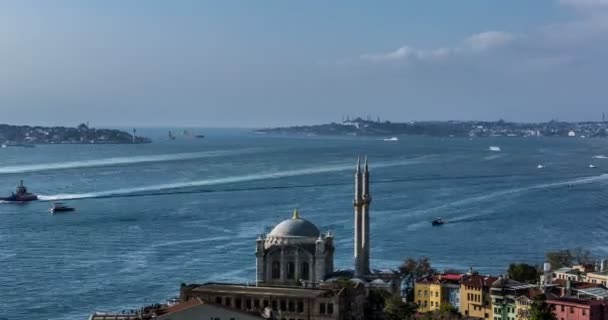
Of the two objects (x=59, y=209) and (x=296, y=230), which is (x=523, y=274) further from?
(x=59, y=209)

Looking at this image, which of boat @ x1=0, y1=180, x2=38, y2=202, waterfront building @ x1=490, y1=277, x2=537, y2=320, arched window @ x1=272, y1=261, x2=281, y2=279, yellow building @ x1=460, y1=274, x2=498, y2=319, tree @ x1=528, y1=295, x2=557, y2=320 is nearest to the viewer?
tree @ x1=528, y1=295, x2=557, y2=320

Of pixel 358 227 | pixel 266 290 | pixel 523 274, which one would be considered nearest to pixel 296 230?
pixel 358 227

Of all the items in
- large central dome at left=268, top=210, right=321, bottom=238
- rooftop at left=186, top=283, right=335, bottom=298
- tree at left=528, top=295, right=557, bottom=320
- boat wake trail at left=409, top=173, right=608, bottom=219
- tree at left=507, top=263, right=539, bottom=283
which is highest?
large central dome at left=268, top=210, right=321, bottom=238

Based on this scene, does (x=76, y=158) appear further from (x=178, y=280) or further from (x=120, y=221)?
(x=178, y=280)

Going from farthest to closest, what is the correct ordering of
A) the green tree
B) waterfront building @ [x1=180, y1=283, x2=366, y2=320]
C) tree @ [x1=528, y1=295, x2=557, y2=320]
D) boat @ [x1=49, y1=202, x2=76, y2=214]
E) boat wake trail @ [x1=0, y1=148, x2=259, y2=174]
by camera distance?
boat wake trail @ [x1=0, y1=148, x2=259, y2=174] < boat @ [x1=49, y1=202, x2=76, y2=214] < the green tree < waterfront building @ [x1=180, y1=283, x2=366, y2=320] < tree @ [x1=528, y1=295, x2=557, y2=320]

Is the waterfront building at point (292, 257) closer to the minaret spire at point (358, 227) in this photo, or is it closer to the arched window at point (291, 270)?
the arched window at point (291, 270)

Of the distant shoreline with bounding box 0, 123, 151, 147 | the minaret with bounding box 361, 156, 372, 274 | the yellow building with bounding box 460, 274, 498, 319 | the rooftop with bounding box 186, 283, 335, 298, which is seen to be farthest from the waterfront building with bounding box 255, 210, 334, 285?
the distant shoreline with bounding box 0, 123, 151, 147

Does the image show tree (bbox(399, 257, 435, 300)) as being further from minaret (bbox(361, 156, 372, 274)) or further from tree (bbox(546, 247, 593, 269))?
tree (bbox(546, 247, 593, 269))
